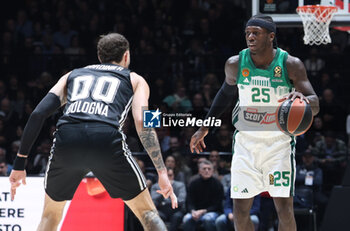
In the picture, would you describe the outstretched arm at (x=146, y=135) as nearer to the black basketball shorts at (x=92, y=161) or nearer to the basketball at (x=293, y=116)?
the black basketball shorts at (x=92, y=161)

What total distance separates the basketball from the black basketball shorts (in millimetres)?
1307

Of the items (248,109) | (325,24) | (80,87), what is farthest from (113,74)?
(325,24)

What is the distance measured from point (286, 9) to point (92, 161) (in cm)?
374

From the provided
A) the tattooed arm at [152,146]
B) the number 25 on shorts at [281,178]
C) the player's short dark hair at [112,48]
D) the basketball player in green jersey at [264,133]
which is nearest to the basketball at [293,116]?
the basketball player in green jersey at [264,133]

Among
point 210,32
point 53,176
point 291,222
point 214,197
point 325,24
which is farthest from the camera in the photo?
point 210,32

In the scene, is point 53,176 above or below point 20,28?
below

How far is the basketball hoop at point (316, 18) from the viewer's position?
7.20 metres

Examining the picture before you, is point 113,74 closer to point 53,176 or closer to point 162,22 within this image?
point 53,176

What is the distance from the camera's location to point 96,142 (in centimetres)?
463

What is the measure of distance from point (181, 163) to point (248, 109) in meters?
3.44

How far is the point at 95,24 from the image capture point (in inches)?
520

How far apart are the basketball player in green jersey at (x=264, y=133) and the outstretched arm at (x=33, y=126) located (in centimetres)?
162

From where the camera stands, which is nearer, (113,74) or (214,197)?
(113,74)

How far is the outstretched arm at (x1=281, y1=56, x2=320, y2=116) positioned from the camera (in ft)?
17.4
